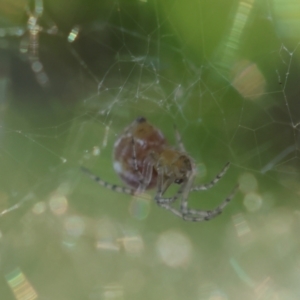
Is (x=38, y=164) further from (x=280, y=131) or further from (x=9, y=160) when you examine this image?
(x=280, y=131)

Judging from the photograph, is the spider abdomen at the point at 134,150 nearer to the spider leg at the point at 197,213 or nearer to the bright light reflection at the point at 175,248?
the spider leg at the point at 197,213

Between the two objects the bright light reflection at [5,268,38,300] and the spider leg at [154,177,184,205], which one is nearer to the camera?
the spider leg at [154,177,184,205]

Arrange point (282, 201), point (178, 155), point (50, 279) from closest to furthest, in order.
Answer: point (178, 155), point (50, 279), point (282, 201)

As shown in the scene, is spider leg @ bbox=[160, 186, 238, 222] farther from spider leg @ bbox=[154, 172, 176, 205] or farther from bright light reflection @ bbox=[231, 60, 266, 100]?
bright light reflection @ bbox=[231, 60, 266, 100]

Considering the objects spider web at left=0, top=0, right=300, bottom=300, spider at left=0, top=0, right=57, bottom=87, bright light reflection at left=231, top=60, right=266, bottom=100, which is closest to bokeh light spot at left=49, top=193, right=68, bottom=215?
spider web at left=0, top=0, right=300, bottom=300

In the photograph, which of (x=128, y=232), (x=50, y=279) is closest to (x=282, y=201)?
(x=128, y=232)

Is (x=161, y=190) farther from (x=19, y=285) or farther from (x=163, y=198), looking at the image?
(x=19, y=285)

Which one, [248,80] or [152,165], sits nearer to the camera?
[152,165]

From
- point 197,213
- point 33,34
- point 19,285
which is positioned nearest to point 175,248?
point 197,213
